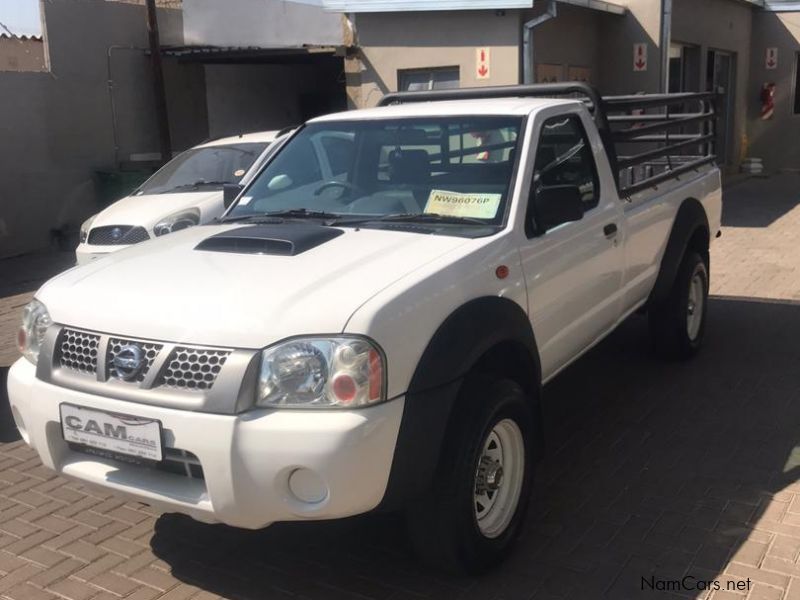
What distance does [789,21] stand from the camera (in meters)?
18.5

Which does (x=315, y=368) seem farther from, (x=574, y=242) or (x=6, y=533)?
(x=6, y=533)

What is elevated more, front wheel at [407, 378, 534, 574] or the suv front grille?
the suv front grille

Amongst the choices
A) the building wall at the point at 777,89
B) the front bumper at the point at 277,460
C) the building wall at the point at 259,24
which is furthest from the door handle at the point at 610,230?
the building wall at the point at 777,89

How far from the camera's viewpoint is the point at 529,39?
12.0 m

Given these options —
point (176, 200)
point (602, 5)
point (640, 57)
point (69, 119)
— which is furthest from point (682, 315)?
point (69, 119)

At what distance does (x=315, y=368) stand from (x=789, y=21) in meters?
18.7

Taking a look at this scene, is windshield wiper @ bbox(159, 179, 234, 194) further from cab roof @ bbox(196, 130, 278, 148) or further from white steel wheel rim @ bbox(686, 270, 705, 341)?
white steel wheel rim @ bbox(686, 270, 705, 341)

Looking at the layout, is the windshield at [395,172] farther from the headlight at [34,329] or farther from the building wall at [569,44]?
the building wall at [569,44]

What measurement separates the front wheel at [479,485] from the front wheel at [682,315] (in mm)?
2573

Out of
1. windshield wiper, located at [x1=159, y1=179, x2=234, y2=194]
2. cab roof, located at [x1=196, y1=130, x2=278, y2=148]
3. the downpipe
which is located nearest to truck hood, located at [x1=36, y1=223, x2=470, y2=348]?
windshield wiper, located at [x1=159, y1=179, x2=234, y2=194]

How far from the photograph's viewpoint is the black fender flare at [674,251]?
226 inches

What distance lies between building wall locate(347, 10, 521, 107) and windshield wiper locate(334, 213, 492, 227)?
28.6 ft

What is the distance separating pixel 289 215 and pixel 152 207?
4952 millimetres

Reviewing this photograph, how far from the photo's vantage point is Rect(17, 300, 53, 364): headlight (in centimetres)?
353
